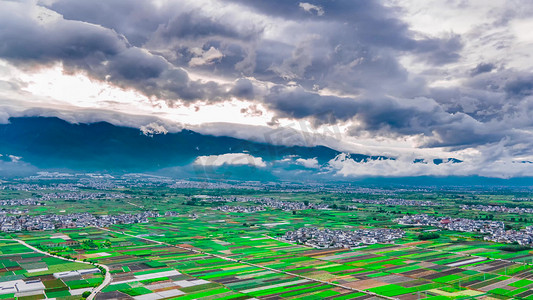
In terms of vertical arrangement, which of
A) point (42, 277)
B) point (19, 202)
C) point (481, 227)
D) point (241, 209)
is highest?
point (481, 227)

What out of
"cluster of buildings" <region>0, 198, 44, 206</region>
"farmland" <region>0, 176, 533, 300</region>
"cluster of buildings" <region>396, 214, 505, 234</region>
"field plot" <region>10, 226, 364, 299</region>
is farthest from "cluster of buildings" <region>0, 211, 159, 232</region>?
"cluster of buildings" <region>396, 214, 505, 234</region>

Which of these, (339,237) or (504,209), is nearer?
(339,237)

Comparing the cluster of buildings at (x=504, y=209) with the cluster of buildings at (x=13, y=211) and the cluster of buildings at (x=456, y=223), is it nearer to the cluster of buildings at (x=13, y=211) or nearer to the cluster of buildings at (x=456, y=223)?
the cluster of buildings at (x=456, y=223)

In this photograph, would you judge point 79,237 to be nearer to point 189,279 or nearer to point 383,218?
Answer: point 189,279

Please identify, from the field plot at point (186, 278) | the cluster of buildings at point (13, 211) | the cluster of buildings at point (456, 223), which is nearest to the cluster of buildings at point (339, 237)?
the cluster of buildings at point (456, 223)

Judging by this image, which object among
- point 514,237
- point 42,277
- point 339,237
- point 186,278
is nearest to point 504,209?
point 514,237

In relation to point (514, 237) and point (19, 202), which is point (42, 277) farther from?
point (19, 202)
